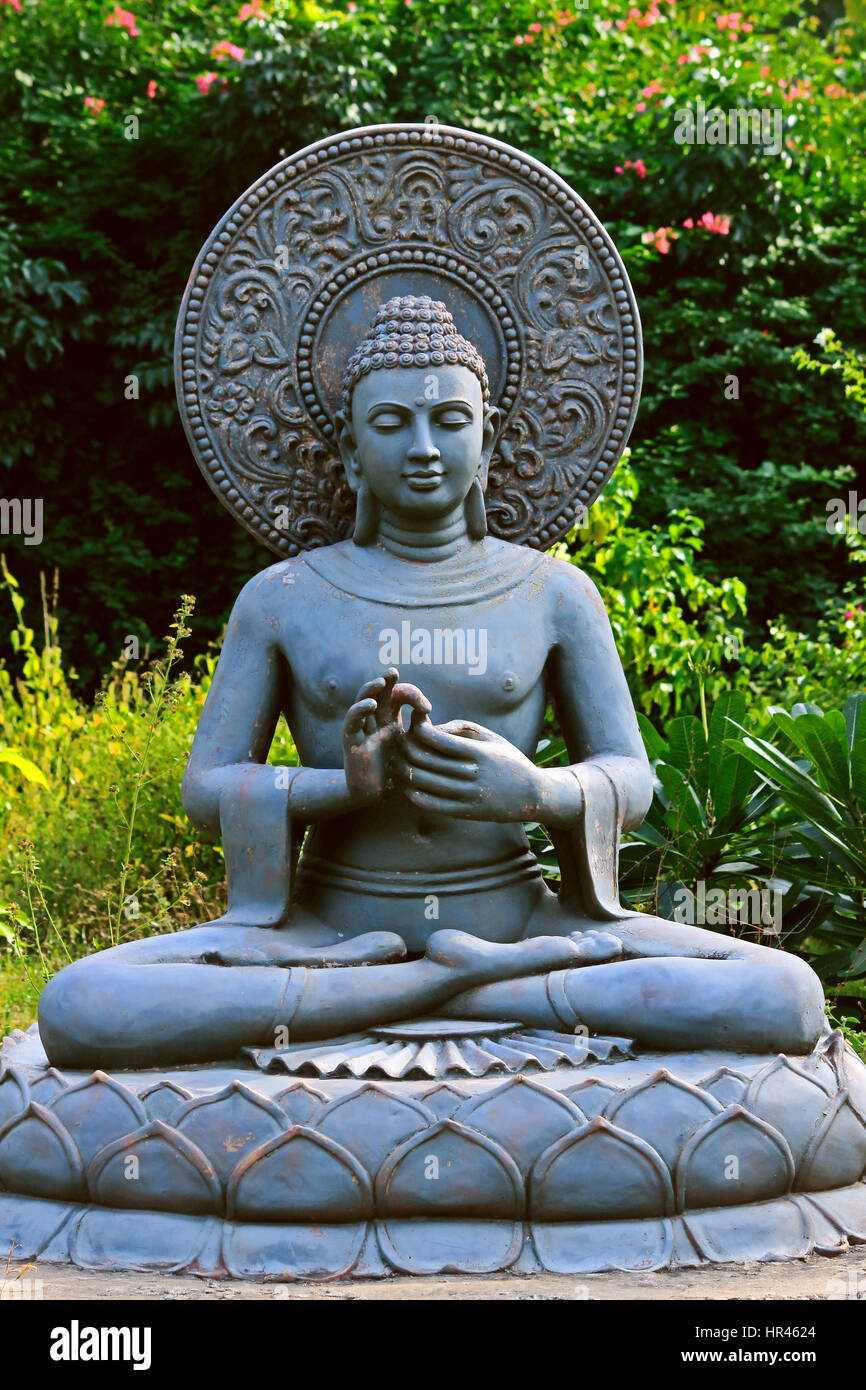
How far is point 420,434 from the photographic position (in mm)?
4637

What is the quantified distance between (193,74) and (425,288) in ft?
21.6

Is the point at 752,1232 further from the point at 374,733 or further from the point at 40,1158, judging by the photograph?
the point at 40,1158

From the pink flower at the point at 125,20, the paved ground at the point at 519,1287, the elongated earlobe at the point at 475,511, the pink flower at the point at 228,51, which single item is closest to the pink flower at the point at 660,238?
the pink flower at the point at 228,51

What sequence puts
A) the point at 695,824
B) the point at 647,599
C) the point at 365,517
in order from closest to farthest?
1. the point at 365,517
2. the point at 695,824
3. the point at 647,599

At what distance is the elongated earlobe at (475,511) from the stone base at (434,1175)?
1.54 metres

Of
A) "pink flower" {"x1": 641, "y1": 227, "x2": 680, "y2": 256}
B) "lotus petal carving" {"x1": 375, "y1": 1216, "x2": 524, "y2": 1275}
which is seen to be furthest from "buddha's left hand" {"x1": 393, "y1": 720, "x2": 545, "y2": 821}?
"pink flower" {"x1": 641, "y1": 227, "x2": 680, "y2": 256}

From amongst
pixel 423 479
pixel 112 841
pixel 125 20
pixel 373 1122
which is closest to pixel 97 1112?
pixel 373 1122

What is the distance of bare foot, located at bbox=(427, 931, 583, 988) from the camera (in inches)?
171

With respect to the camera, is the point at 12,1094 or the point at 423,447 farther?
the point at 423,447

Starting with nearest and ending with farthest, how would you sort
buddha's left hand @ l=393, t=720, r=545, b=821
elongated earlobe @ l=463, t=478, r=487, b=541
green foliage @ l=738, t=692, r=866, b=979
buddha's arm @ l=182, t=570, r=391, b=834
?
buddha's left hand @ l=393, t=720, r=545, b=821
buddha's arm @ l=182, t=570, r=391, b=834
elongated earlobe @ l=463, t=478, r=487, b=541
green foliage @ l=738, t=692, r=866, b=979

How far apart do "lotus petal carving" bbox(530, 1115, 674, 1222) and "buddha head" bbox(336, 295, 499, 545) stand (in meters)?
1.71

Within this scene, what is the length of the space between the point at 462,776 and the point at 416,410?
999 mm

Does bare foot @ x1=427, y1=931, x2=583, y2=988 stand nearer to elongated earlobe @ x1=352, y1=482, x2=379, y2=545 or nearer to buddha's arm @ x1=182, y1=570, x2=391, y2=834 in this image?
buddha's arm @ x1=182, y1=570, x2=391, y2=834

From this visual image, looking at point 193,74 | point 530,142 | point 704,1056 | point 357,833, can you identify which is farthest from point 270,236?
point 193,74
